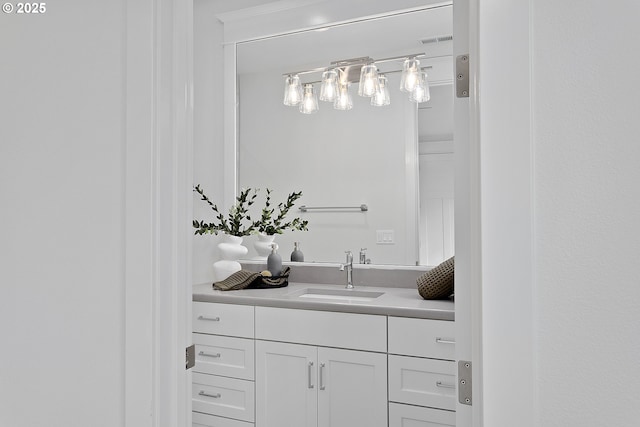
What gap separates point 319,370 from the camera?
2107 millimetres

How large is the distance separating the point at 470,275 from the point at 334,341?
4.14ft

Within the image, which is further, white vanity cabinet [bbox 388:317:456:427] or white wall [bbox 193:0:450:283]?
white wall [bbox 193:0:450:283]

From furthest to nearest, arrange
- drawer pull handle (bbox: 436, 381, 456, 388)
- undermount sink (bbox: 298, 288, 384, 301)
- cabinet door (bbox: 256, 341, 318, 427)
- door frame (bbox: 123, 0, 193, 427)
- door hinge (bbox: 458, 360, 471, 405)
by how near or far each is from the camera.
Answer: undermount sink (bbox: 298, 288, 384, 301)
cabinet door (bbox: 256, 341, 318, 427)
drawer pull handle (bbox: 436, 381, 456, 388)
door frame (bbox: 123, 0, 193, 427)
door hinge (bbox: 458, 360, 471, 405)

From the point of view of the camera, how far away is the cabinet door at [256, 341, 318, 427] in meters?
2.12

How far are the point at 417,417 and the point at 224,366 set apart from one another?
95cm

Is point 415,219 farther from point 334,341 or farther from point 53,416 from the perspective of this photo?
point 53,416

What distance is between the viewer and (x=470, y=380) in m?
0.91

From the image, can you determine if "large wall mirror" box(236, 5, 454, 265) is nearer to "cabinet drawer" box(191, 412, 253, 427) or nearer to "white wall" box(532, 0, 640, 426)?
"cabinet drawer" box(191, 412, 253, 427)

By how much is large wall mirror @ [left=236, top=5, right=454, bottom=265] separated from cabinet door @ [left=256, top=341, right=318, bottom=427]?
0.76 metres

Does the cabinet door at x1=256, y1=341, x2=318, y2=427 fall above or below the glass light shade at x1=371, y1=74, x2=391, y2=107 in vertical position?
below

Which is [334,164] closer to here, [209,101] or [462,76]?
[209,101]

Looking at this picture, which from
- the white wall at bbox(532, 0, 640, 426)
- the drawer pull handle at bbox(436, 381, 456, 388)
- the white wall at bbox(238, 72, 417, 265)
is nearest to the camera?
the white wall at bbox(532, 0, 640, 426)

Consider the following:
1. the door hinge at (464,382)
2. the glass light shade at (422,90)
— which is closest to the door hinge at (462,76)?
the door hinge at (464,382)

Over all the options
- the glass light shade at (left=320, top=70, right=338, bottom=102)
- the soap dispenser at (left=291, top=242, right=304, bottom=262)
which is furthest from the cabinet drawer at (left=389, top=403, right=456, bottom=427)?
the glass light shade at (left=320, top=70, right=338, bottom=102)
